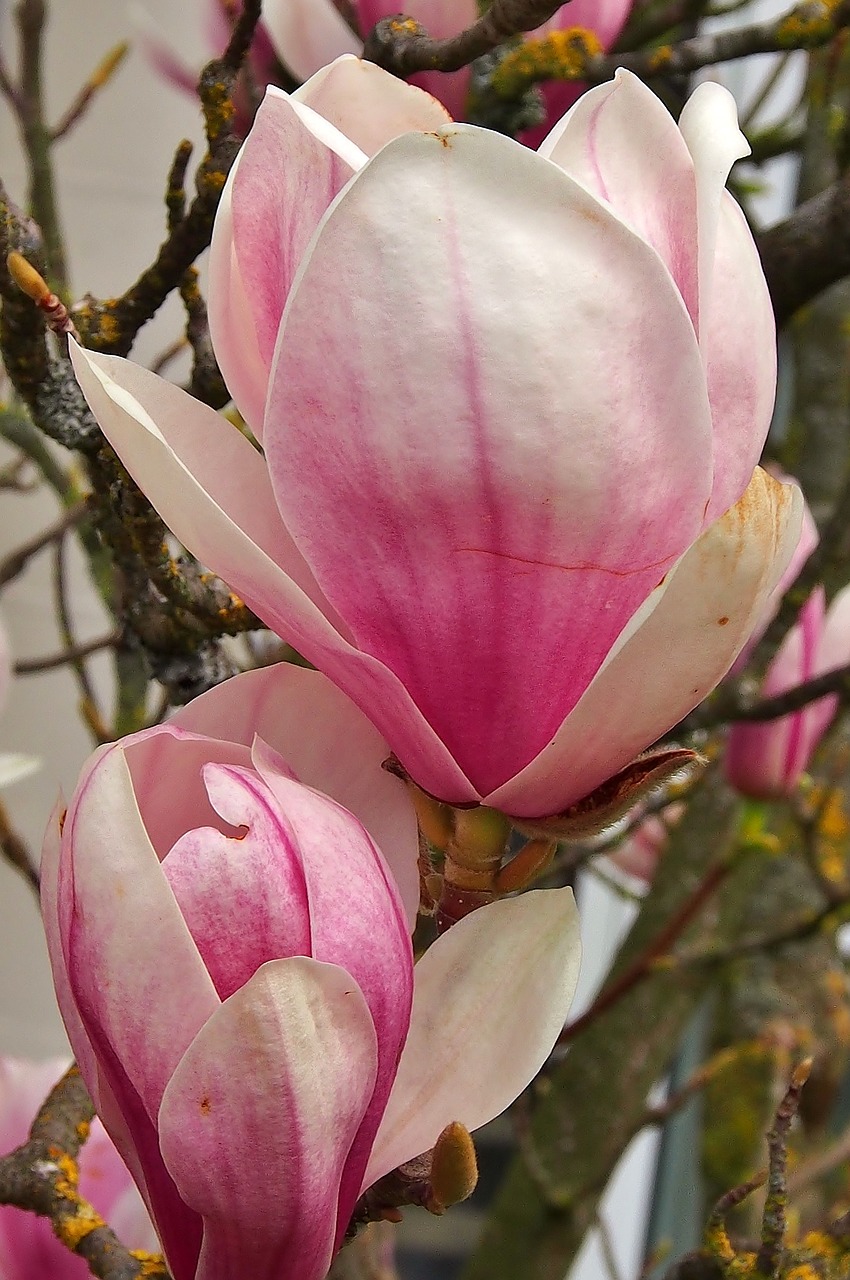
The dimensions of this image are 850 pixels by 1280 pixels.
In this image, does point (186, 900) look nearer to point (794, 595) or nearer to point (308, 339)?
point (308, 339)

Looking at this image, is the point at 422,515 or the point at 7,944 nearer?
→ the point at 422,515

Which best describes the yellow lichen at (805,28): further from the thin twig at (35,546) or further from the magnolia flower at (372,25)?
the thin twig at (35,546)

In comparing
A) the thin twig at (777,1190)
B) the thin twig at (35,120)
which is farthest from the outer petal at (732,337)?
the thin twig at (35,120)

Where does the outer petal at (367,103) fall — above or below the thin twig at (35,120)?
below

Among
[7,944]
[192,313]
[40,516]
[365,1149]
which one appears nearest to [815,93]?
[192,313]

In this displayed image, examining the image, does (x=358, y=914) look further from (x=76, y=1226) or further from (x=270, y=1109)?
(x=76, y=1226)

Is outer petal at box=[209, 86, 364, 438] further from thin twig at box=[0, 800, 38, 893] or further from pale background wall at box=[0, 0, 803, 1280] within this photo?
pale background wall at box=[0, 0, 803, 1280]
